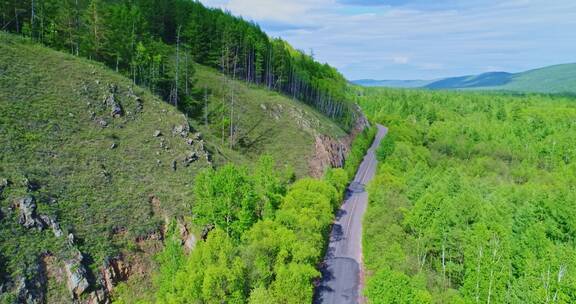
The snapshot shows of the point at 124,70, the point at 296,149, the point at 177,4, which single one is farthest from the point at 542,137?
the point at 124,70

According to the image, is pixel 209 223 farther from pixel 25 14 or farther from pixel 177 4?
pixel 177 4

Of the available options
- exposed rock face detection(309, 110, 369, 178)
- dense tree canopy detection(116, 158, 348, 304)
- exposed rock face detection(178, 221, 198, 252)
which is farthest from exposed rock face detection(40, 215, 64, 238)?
exposed rock face detection(309, 110, 369, 178)

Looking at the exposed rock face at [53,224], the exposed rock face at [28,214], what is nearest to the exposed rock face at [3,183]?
the exposed rock face at [28,214]

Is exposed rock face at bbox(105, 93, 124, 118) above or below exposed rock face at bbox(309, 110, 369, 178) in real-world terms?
above

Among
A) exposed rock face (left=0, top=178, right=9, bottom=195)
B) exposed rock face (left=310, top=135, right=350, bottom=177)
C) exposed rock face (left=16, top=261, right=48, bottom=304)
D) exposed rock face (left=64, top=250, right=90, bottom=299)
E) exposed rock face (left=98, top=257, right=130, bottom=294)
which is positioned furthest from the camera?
exposed rock face (left=310, top=135, right=350, bottom=177)

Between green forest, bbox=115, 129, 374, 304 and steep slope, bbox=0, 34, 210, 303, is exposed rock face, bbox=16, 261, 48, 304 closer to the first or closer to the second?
steep slope, bbox=0, 34, 210, 303

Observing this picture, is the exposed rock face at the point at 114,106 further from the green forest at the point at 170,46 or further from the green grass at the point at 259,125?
the green grass at the point at 259,125
